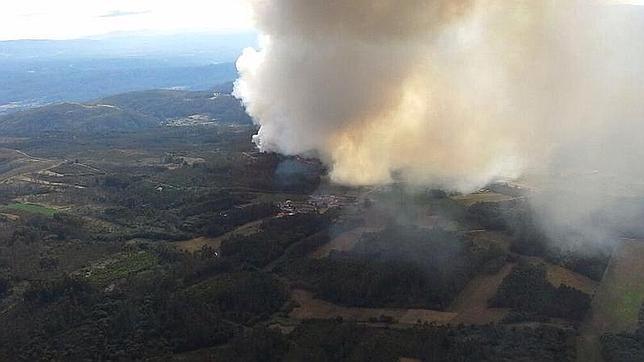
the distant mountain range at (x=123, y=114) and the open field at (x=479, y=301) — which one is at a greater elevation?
the distant mountain range at (x=123, y=114)

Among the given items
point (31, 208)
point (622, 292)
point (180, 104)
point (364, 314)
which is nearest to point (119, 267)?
point (364, 314)

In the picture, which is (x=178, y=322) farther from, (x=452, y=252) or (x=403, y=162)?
(x=403, y=162)

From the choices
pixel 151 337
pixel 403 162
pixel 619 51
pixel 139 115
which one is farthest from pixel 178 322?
pixel 139 115

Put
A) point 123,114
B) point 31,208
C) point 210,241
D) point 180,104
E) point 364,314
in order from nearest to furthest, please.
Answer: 1. point 364,314
2. point 210,241
3. point 31,208
4. point 123,114
5. point 180,104

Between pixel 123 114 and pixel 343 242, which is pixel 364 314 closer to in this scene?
pixel 343 242

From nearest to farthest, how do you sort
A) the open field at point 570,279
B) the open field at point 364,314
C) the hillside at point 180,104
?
the open field at point 364,314
the open field at point 570,279
the hillside at point 180,104

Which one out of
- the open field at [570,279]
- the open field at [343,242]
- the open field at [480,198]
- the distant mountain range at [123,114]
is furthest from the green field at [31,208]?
the distant mountain range at [123,114]

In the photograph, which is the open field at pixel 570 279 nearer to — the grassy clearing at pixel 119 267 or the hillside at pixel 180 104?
the grassy clearing at pixel 119 267

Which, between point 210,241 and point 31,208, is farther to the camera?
point 31,208
